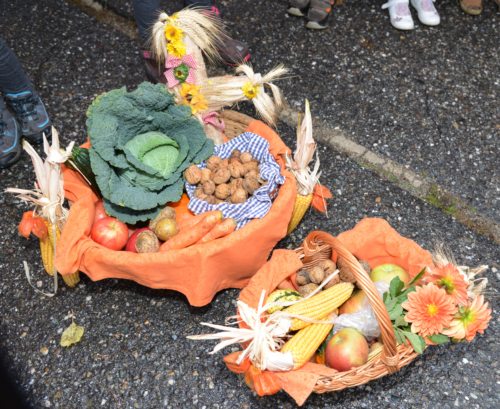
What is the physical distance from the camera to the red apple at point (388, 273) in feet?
7.31

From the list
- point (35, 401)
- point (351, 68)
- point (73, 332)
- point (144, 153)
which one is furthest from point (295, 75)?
point (35, 401)

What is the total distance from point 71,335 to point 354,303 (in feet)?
3.57

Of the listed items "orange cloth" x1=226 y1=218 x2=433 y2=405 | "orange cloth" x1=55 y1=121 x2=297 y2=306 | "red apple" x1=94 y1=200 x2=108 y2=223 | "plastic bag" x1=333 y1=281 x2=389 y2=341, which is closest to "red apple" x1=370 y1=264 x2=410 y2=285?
"orange cloth" x1=226 y1=218 x2=433 y2=405

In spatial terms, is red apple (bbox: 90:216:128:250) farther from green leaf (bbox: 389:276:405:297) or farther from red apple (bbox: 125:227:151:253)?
green leaf (bbox: 389:276:405:297)

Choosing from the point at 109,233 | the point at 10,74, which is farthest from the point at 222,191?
the point at 10,74

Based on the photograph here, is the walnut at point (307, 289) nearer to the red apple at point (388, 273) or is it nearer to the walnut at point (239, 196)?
the red apple at point (388, 273)

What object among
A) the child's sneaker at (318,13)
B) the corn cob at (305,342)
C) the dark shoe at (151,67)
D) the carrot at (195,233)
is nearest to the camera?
the corn cob at (305,342)

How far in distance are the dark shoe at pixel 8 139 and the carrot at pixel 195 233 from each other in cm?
105

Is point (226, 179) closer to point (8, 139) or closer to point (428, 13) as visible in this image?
point (8, 139)

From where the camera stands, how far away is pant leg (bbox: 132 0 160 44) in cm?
283

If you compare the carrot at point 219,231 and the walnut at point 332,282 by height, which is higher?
the carrot at point 219,231

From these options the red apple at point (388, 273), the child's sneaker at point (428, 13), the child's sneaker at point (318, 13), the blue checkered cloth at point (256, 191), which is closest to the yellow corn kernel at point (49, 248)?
the blue checkered cloth at point (256, 191)

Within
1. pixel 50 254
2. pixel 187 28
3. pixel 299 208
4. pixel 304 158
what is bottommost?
pixel 50 254

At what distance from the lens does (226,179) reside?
243cm
